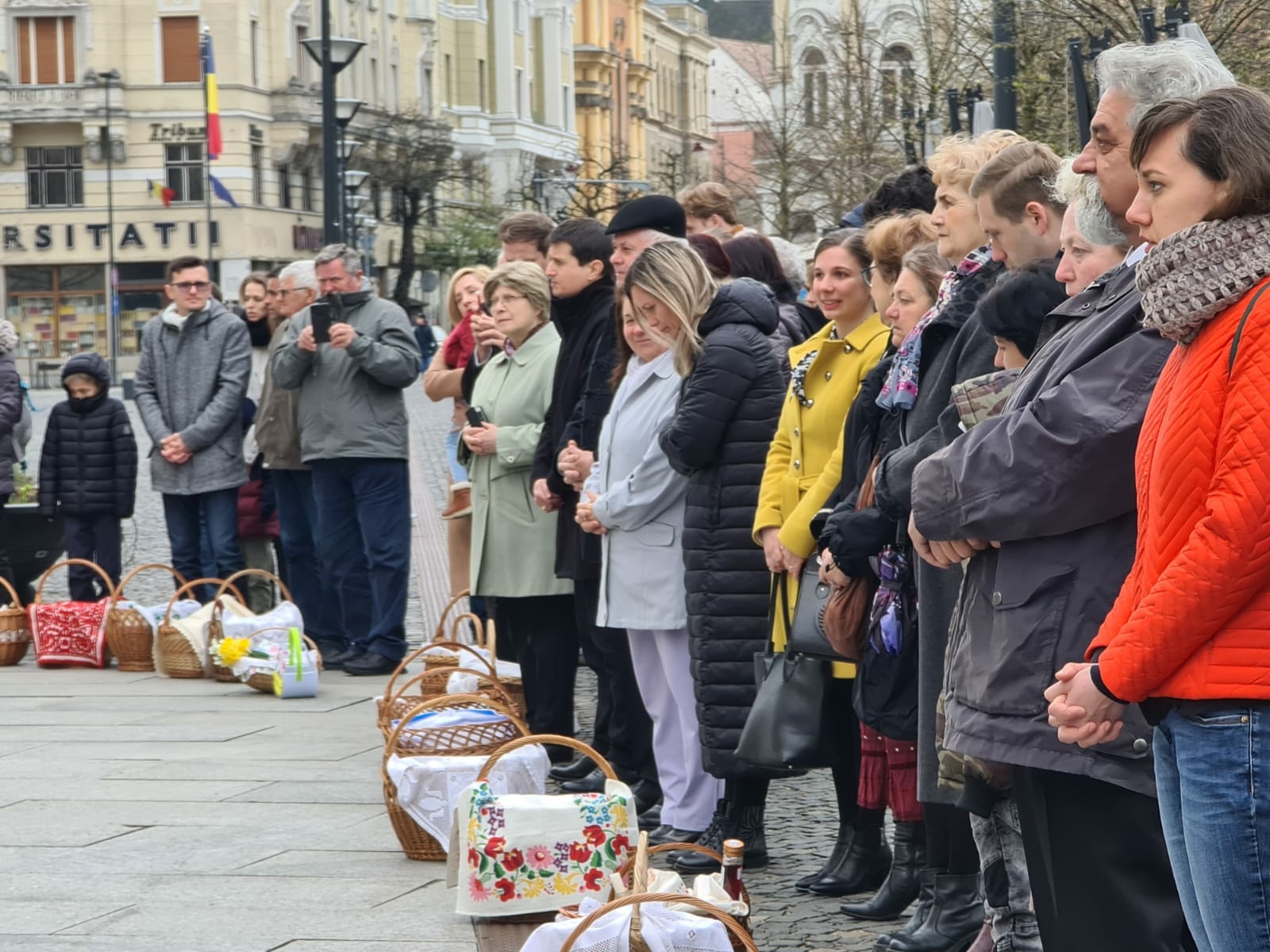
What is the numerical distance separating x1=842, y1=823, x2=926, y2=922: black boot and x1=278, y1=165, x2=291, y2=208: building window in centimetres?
5852

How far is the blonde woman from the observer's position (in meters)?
5.71

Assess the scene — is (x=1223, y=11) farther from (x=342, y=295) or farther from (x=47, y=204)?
(x=47, y=204)

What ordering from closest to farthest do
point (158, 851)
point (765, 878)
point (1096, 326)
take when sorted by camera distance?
1. point (1096, 326)
2. point (765, 878)
3. point (158, 851)

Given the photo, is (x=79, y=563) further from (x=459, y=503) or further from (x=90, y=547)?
(x=459, y=503)

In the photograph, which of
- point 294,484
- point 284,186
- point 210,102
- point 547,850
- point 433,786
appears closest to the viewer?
point 547,850

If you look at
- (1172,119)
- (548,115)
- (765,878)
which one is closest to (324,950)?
(765,878)

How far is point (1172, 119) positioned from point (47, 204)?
2360 inches

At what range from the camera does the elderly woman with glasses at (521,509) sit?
7.46 metres

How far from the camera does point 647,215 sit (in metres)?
6.80

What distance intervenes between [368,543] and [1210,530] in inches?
287

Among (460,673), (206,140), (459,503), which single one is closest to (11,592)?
(459,503)

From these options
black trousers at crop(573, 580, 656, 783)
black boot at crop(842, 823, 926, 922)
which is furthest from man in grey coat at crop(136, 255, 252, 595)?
black boot at crop(842, 823, 926, 922)

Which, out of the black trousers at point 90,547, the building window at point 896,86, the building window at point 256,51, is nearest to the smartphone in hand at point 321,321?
the black trousers at point 90,547

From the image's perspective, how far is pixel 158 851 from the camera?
6211 millimetres
